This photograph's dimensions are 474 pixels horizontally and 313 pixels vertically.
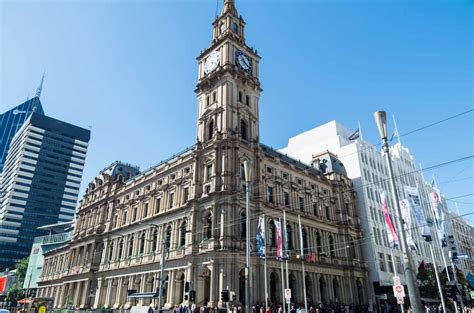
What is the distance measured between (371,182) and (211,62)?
39.5 meters

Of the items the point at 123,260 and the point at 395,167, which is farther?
the point at 395,167

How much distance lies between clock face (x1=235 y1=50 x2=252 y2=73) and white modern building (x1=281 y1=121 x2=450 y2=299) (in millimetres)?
25039

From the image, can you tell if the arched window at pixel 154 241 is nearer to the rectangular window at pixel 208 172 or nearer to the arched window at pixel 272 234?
the rectangular window at pixel 208 172

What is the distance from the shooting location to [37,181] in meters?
156

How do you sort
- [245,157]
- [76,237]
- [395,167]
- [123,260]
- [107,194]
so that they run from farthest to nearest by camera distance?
[395,167]
[76,237]
[107,194]
[123,260]
[245,157]

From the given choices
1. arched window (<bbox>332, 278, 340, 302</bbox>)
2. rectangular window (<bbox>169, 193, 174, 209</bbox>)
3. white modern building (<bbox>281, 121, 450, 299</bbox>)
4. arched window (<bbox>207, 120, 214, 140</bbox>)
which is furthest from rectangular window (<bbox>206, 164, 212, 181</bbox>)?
white modern building (<bbox>281, 121, 450, 299</bbox>)

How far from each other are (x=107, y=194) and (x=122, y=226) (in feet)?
38.2

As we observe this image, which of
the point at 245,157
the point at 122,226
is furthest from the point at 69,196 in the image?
the point at 245,157

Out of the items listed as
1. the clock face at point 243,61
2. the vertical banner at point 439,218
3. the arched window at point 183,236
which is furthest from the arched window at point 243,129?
the vertical banner at point 439,218

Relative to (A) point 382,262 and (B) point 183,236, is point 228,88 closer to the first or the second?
(B) point 183,236

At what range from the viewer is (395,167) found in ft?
267

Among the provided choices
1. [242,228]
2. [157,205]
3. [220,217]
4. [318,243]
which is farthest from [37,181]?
[318,243]

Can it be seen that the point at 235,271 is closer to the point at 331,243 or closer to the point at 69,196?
the point at 331,243

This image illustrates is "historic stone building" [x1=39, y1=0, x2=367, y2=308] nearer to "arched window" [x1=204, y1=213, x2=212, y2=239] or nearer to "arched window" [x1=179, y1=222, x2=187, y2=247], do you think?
"arched window" [x1=204, y1=213, x2=212, y2=239]
